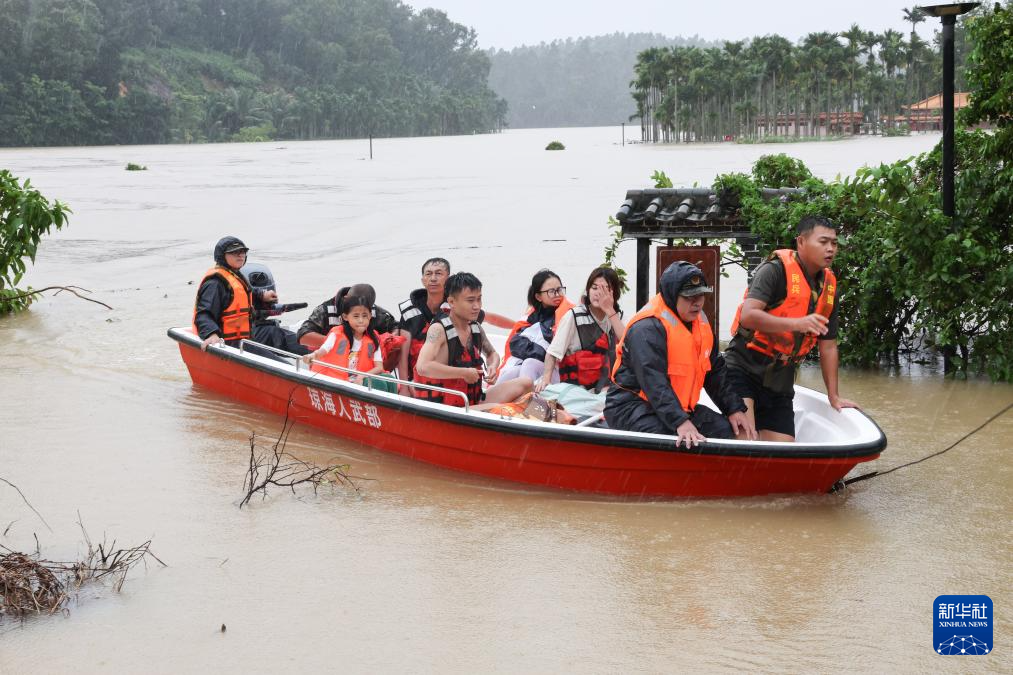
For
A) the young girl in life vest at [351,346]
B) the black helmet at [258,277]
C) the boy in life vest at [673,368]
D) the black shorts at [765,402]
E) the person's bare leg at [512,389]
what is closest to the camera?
the boy in life vest at [673,368]

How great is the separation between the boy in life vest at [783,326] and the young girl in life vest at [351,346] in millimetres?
2815

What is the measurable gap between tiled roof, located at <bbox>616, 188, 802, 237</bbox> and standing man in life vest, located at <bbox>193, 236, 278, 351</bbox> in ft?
11.2

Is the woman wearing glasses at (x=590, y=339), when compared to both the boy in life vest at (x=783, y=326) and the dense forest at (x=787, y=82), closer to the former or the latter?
the boy in life vest at (x=783, y=326)

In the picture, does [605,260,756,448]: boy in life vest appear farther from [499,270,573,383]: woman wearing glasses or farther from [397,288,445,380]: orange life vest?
[397,288,445,380]: orange life vest

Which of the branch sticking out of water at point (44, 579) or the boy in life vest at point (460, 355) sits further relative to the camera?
the boy in life vest at point (460, 355)

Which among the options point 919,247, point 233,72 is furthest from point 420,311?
point 233,72

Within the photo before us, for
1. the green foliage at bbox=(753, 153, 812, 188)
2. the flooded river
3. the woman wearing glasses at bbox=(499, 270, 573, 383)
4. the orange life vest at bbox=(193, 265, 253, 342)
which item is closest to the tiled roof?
the green foliage at bbox=(753, 153, 812, 188)

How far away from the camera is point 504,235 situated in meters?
24.3

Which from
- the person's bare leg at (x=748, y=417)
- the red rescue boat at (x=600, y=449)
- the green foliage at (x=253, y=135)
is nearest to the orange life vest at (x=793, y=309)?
the person's bare leg at (x=748, y=417)

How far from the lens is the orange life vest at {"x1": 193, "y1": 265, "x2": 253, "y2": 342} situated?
9.39 meters

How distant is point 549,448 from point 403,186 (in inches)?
1476

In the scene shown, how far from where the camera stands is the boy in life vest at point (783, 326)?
6242mm

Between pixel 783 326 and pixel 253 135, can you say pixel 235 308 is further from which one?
pixel 253 135

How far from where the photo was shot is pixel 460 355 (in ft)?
25.0
